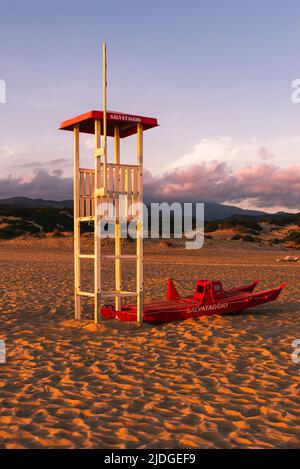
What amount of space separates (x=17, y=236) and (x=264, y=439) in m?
47.4

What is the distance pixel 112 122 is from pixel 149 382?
236 inches

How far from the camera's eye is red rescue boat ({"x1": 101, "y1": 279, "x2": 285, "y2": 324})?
11086 millimetres

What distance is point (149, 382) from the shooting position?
6.99 metres

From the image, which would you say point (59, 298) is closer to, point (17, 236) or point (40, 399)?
point (40, 399)

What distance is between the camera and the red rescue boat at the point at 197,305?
1109 centimetres

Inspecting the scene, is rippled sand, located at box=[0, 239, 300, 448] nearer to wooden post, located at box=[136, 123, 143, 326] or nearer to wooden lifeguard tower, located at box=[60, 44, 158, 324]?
wooden post, located at box=[136, 123, 143, 326]

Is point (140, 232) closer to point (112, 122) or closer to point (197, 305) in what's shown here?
point (197, 305)

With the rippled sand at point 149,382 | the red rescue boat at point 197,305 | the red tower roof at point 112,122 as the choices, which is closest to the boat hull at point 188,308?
the red rescue boat at point 197,305

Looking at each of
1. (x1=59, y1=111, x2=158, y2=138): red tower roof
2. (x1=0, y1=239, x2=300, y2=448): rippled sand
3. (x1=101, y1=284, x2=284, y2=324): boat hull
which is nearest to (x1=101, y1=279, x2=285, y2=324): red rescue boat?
(x1=101, y1=284, x2=284, y2=324): boat hull

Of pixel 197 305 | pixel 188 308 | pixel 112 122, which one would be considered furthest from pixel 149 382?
pixel 112 122

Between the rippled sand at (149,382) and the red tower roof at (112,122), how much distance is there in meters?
4.47

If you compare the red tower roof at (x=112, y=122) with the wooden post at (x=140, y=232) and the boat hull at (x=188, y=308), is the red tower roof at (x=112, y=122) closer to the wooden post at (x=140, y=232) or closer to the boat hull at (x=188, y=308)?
the wooden post at (x=140, y=232)

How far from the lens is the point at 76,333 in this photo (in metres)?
10.1

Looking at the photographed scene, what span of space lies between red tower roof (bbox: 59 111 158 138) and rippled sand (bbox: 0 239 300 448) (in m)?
4.47
